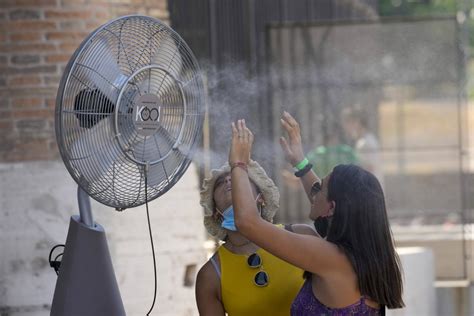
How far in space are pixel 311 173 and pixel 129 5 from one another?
2.55 m

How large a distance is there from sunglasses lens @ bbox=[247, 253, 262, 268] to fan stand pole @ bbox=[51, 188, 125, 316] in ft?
1.59

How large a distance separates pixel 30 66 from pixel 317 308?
9.94ft

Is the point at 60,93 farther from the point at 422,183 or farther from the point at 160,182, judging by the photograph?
the point at 422,183

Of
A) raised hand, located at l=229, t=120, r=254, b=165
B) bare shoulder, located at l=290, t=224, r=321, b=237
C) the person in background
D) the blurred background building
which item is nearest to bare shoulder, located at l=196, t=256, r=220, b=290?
bare shoulder, located at l=290, t=224, r=321, b=237

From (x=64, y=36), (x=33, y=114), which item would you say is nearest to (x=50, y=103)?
(x=33, y=114)

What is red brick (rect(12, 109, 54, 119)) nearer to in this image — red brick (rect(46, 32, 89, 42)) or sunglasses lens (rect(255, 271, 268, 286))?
red brick (rect(46, 32, 89, 42))

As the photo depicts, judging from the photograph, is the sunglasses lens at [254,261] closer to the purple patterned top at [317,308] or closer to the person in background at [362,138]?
the purple patterned top at [317,308]

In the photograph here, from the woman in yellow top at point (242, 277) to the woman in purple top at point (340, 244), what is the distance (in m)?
0.17

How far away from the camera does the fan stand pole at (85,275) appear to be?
3.33 metres

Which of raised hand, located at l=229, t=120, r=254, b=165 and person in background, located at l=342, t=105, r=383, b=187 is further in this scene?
person in background, located at l=342, t=105, r=383, b=187

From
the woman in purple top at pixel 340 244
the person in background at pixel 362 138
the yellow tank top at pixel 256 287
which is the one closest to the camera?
the woman in purple top at pixel 340 244

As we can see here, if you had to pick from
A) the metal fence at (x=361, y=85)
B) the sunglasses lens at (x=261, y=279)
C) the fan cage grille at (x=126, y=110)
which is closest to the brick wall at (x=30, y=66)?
the fan cage grille at (x=126, y=110)

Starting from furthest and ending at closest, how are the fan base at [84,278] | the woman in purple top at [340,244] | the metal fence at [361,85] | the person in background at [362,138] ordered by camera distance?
the person in background at [362,138]
the metal fence at [361,85]
the fan base at [84,278]
the woman in purple top at [340,244]

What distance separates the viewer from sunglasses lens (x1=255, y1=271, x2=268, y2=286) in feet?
11.5
